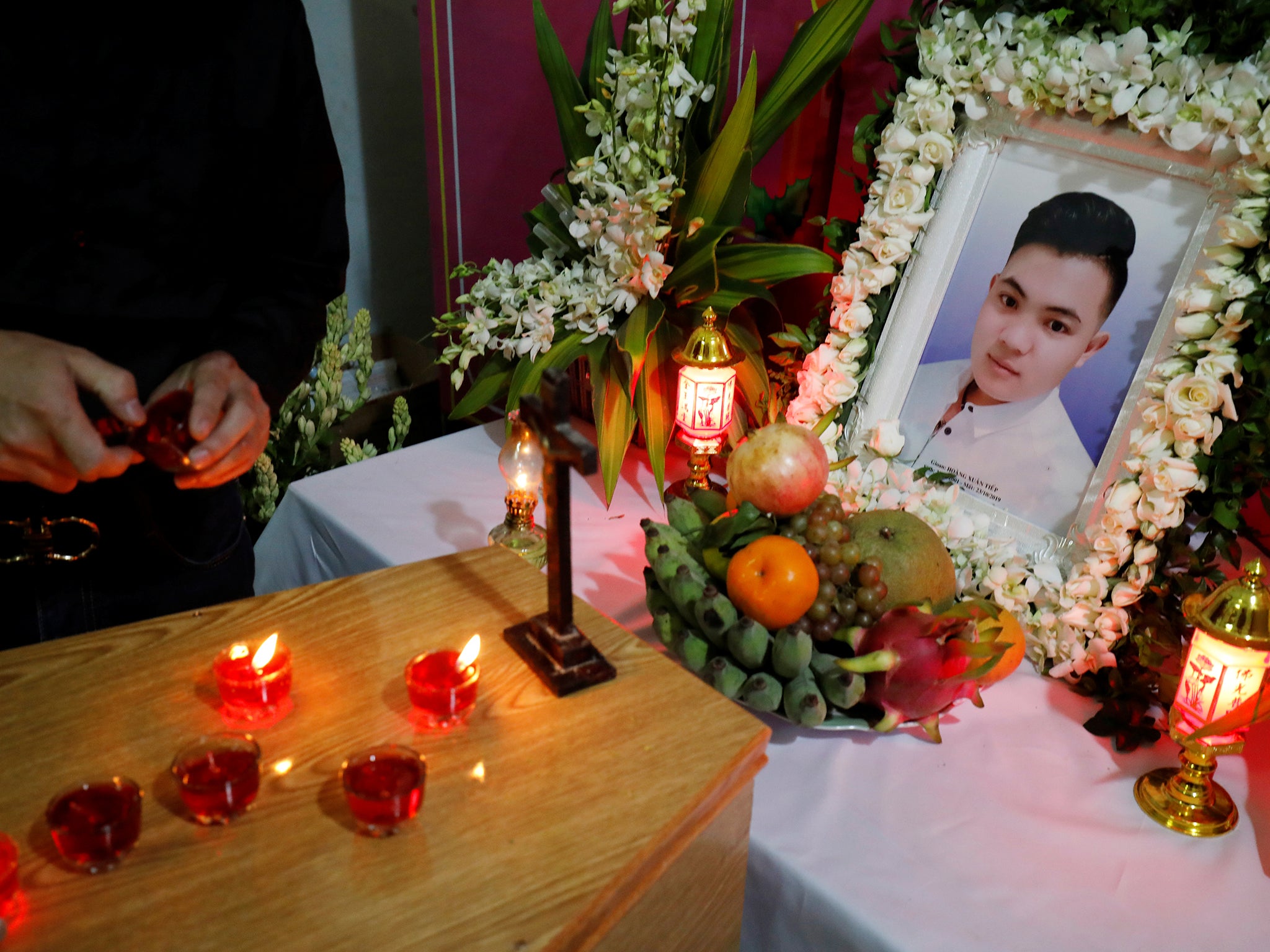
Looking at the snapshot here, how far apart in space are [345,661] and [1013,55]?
3.28 ft

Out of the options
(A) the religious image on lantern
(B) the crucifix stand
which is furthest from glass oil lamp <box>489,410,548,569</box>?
(B) the crucifix stand

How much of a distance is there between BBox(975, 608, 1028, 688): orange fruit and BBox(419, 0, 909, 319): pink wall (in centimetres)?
149

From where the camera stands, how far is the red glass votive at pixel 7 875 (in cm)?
55

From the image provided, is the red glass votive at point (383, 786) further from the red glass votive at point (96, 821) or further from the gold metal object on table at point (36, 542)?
the gold metal object on table at point (36, 542)

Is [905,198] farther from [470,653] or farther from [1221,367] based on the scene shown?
[470,653]

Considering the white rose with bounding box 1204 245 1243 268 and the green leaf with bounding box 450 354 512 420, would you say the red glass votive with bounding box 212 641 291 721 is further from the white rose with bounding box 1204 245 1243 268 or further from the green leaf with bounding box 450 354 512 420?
the white rose with bounding box 1204 245 1243 268

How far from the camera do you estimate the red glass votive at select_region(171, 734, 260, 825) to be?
1.99ft

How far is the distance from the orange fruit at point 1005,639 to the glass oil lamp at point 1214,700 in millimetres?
166

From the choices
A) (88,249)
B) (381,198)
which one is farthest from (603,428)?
(381,198)

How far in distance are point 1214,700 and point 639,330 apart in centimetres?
85

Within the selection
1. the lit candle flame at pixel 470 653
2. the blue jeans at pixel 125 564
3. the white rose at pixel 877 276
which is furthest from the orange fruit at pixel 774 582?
the blue jeans at pixel 125 564

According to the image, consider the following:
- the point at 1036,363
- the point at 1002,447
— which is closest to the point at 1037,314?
the point at 1036,363

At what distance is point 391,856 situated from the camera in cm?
60

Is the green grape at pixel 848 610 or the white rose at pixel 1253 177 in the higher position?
the white rose at pixel 1253 177
